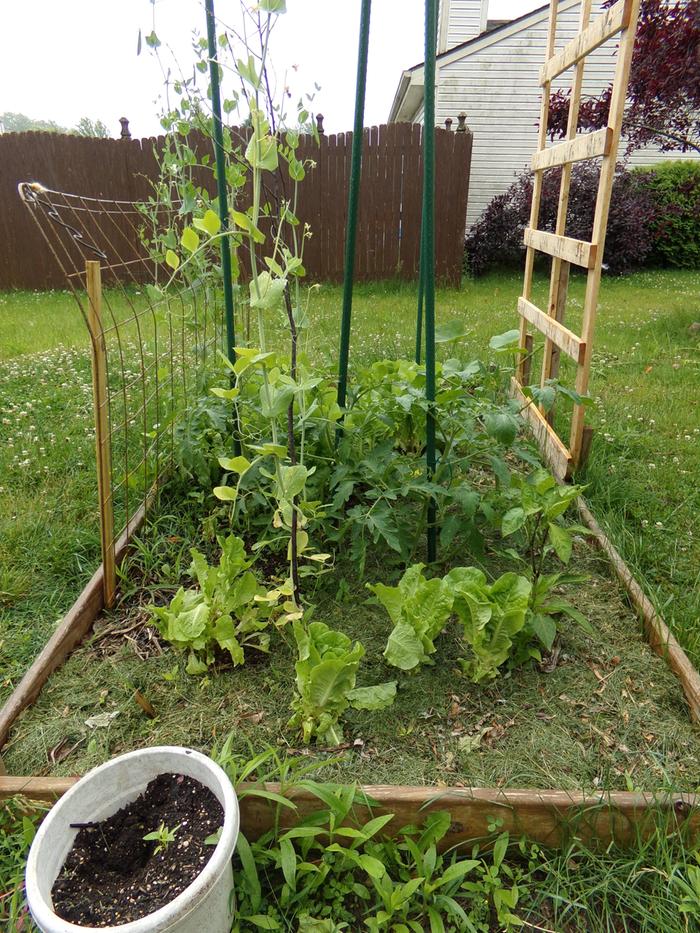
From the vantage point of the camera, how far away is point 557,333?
10.4 ft

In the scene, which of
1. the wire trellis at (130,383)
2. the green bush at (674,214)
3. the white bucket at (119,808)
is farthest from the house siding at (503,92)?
the white bucket at (119,808)

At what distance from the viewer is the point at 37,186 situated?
1520mm

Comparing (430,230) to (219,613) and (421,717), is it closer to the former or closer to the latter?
(219,613)

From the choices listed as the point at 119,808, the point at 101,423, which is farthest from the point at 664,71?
the point at 119,808

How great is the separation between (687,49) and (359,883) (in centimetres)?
644

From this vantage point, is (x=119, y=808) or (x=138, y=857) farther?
(x=119, y=808)

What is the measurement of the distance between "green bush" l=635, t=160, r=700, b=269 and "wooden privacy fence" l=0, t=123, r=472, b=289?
3.97 m

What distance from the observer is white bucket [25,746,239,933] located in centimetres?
107

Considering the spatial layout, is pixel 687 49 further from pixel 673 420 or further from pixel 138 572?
pixel 138 572

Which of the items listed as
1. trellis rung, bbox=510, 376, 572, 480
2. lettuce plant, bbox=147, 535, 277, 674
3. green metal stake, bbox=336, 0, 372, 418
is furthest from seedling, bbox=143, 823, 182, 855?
trellis rung, bbox=510, 376, 572, 480

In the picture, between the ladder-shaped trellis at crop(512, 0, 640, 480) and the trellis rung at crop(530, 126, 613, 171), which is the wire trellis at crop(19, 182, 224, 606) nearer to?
the ladder-shaped trellis at crop(512, 0, 640, 480)

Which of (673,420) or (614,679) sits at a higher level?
(673,420)


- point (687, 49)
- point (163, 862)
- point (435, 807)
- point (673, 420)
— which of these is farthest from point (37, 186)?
point (687, 49)

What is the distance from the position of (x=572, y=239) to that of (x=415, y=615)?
80.7 inches
